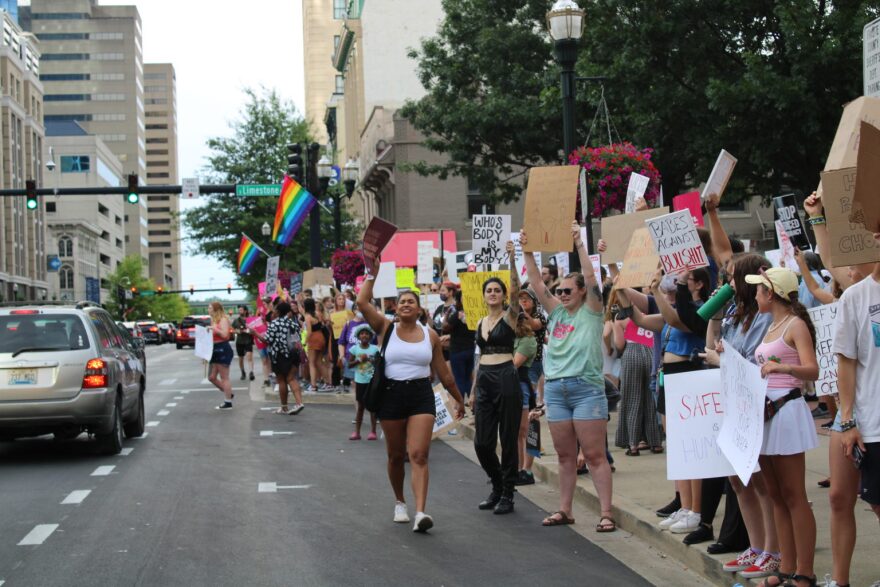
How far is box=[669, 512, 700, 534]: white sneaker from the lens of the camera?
777cm

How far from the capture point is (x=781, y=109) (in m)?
20.3

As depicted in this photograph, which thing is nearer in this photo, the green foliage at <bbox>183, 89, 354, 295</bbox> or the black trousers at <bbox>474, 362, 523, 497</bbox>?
the black trousers at <bbox>474, 362, 523, 497</bbox>

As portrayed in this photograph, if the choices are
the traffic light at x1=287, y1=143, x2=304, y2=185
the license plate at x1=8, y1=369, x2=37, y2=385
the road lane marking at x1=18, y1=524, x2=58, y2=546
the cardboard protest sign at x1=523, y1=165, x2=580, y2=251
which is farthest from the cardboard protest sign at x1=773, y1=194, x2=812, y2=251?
the traffic light at x1=287, y1=143, x2=304, y2=185

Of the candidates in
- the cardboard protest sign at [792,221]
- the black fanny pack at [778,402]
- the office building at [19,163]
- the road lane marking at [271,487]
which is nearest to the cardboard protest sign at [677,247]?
the black fanny pack at [778,402]

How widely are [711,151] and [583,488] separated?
14.4 m

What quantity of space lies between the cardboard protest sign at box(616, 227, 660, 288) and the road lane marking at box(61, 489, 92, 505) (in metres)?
5.19

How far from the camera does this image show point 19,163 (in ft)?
355

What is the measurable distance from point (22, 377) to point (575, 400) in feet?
23.1

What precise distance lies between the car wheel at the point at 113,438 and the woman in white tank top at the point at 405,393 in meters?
5.52

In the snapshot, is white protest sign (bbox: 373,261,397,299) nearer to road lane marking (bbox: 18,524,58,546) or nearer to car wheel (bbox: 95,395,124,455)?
car wheel (bbox: 95,395,124,455)

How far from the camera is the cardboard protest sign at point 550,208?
9.73 meters

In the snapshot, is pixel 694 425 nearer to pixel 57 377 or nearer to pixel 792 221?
pixel 792 221

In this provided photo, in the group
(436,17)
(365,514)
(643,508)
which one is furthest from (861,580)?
(436,17)

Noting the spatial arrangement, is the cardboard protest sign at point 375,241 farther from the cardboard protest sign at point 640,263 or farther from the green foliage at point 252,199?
the green foliage at point 252,199
